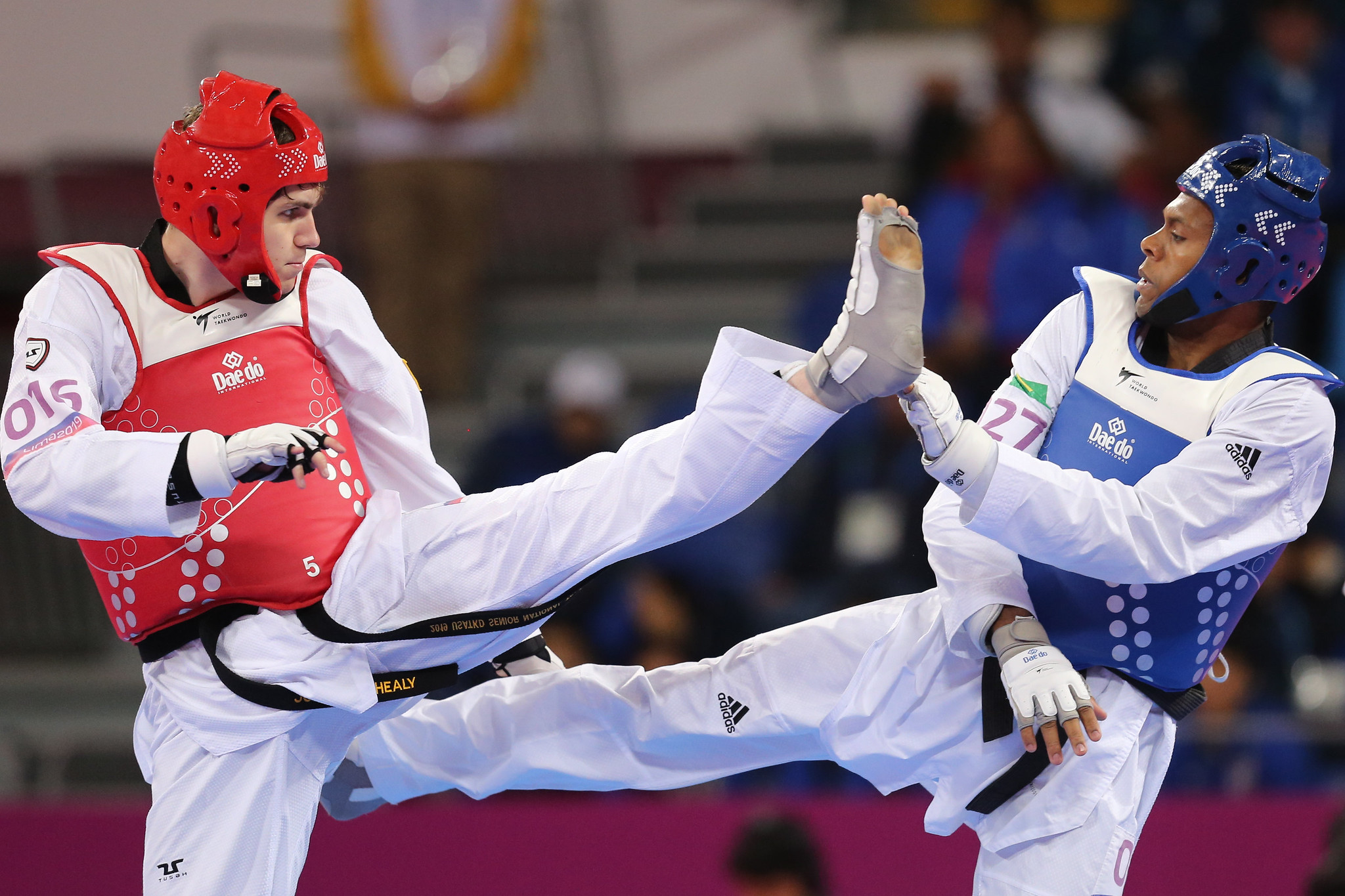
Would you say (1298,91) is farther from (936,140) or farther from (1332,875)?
(1332,875)

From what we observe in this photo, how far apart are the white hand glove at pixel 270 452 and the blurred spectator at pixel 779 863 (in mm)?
2011

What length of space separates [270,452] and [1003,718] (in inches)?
71.2

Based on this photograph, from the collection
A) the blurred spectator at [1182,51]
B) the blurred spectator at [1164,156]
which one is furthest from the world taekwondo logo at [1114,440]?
the blurred spectator at [1182,51]

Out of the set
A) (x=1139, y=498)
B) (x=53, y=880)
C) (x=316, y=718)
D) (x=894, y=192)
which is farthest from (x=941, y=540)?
(x=894, y=192)

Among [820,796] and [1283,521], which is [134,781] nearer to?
[820,796]

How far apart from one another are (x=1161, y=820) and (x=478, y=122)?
5872 mm

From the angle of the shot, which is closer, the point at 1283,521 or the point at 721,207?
the point at 1283,521

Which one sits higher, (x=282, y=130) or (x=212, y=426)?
(x=282, y=130)

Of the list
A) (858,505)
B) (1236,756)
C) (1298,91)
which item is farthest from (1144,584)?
(1298,91)

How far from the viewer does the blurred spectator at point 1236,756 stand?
5988 mm

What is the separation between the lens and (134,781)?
7359mm

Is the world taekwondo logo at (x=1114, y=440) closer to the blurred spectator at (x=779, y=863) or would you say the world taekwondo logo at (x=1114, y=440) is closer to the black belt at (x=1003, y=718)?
the black belt at (x=1003, y=718)

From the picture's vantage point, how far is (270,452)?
349cm

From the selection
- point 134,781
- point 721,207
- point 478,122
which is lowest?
point 134,781
